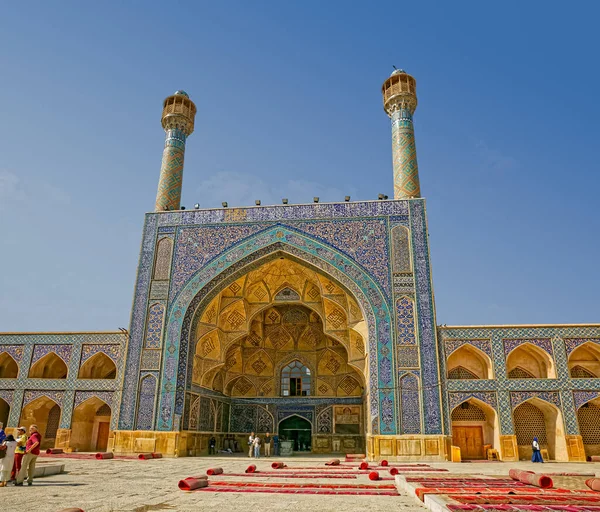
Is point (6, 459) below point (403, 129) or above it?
below

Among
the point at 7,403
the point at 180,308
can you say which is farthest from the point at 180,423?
the point at 7,403

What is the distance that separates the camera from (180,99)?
18.1 metres

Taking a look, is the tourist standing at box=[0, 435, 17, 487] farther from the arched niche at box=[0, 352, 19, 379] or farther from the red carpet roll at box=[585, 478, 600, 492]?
the arched niche at box=[0, 352, 19, 379]

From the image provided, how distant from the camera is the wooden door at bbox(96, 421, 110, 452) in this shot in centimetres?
1527

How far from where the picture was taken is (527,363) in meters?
14.2

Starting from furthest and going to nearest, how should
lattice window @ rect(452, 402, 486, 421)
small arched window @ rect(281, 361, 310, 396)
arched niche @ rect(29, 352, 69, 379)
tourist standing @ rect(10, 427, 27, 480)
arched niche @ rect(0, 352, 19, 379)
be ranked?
small arched window @ rect(281, 361, 310, 396) < arched niche @ rect(0, 352, 19, 379) < arched niche @ rect(29, 352, 69, 379) < lattice window @ rect(452, 402, 486, 421) < tourist standing @ rect(10, 427, 27, 480)

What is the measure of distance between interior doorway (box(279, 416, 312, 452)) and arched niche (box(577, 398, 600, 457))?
332 inches

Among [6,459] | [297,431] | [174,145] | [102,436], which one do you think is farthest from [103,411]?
[6,459]

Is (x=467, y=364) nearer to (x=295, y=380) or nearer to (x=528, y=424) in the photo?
(x=528, y=424)

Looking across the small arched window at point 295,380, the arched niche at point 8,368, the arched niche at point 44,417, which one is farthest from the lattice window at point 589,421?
the arched niche at point 8,368

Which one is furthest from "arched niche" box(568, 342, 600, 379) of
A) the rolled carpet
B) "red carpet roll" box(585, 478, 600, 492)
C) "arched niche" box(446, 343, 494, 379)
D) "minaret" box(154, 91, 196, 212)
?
"minaret" box(154, 91, 196, 212)

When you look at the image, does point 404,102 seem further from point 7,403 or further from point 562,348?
point 7,403

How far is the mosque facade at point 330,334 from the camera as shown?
511 inches

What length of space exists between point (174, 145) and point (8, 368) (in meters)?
9.00
